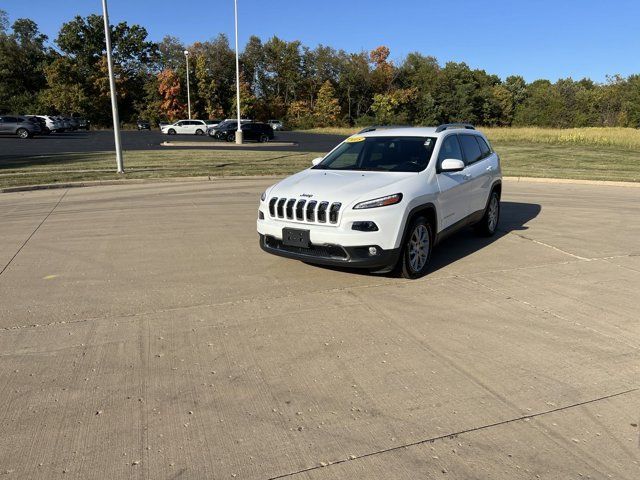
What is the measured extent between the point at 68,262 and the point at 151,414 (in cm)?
402

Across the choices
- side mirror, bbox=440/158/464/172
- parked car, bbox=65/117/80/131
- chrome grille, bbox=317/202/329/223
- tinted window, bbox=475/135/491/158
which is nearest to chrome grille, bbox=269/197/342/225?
chrome grille, bbox=317/202/329/223

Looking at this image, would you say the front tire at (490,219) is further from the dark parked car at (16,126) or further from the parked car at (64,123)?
the parked car at (64,123)

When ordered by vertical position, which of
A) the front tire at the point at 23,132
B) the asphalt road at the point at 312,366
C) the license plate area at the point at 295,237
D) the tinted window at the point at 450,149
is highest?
the tinted window at the point at 450,149

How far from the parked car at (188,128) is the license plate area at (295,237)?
46.5 m

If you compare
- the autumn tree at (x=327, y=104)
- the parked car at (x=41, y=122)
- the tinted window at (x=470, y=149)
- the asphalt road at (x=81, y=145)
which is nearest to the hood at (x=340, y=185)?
the tinted window at (x=470, y=149)

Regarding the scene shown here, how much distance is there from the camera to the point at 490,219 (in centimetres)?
814

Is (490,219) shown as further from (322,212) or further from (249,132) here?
(249,132)

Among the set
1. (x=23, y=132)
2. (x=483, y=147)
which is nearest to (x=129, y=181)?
(x=483, y=147)

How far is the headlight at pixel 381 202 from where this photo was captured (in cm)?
530

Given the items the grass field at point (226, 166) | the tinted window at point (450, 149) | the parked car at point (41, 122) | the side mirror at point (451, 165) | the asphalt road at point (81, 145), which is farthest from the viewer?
the parked car at point (41, 122)

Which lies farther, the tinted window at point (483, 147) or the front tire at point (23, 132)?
the front tire at point (23, 132)

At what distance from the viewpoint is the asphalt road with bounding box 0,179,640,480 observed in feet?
9.27

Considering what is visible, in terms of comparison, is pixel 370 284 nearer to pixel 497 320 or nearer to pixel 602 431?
pixel 497 320

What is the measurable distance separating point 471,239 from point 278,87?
3429 inches
